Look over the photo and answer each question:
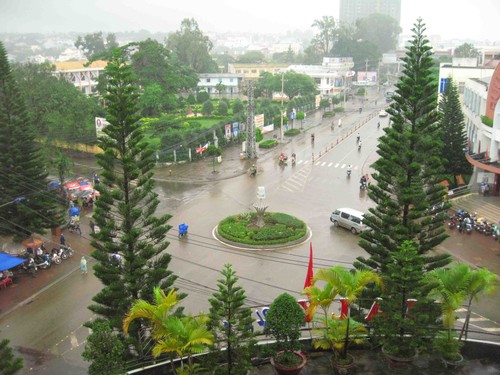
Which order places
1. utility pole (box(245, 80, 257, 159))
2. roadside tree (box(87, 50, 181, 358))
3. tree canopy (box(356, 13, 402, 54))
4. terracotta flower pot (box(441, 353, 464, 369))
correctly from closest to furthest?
terracotta flower pot (box(441, 353, 464, 369)), roadside tree (box(87, 50, 181, 358)), utility pole (box(245, 80, 257, 159)), tree canopy (box(356, 13, 402, 54))

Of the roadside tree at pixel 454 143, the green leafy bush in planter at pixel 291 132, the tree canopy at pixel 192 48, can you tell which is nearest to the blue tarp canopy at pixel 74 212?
the roadside tree at pixel 454 143

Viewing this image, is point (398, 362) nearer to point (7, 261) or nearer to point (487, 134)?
point (7, 261)

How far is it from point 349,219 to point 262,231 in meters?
4.02

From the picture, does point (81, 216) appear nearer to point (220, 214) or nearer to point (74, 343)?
point (220, 214)

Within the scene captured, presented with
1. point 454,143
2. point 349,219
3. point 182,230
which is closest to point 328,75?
point 454,143

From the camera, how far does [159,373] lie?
1215 cm

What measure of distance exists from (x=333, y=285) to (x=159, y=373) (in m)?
4.33

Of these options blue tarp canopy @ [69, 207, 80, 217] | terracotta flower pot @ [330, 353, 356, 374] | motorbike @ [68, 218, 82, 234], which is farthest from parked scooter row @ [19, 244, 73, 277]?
terracotta flower pot @ [330, 353, 356, 374]

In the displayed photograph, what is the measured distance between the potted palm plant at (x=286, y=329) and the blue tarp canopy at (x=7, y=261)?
39.1 ft

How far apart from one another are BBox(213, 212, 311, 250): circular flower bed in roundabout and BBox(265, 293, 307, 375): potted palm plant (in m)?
11.3

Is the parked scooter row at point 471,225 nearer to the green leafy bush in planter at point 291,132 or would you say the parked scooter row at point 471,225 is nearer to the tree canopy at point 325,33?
the green leafy bush in planter at point 291,132

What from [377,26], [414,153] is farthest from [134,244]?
[377,26]

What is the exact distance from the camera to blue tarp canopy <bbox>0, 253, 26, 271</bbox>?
19.5 m

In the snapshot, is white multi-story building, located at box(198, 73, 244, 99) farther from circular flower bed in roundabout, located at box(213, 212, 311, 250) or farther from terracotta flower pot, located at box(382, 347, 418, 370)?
terracotta flower pot, located at box(382, 347, 418, 370)
